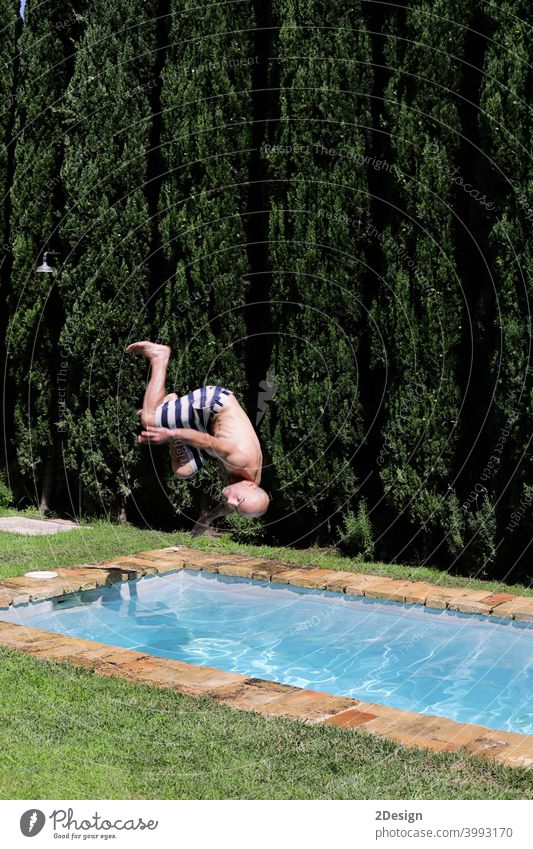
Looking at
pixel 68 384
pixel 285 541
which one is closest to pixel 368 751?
pixel 285 541

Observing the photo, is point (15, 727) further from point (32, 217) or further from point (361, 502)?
point (32, 217)

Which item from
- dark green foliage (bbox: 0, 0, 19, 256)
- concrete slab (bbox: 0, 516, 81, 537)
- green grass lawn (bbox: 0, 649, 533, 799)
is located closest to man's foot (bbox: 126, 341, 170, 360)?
green grass lawn (bbox: 0, 649, 533, 799)

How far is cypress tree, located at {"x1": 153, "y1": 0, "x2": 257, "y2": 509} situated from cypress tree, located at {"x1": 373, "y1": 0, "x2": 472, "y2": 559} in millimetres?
1960

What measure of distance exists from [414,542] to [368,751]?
6478mm

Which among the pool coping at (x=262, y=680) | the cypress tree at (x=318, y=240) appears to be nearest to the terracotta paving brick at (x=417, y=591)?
the pool coping at (x=262, y=680)

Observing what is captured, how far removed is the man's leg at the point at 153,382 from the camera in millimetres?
5518

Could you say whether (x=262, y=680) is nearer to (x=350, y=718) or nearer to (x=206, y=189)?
(x=350, y=718)

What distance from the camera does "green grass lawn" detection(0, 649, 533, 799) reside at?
471cm

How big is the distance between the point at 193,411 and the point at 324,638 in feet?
13.3

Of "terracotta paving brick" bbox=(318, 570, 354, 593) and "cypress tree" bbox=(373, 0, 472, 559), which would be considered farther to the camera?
"cypress tree" bbox=(373, 0, 472, 559)

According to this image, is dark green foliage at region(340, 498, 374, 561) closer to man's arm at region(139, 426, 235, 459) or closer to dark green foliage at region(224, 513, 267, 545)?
dark green foliage at region(224, 513, 267, 545)

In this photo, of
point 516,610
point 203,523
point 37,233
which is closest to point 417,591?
point 516,610

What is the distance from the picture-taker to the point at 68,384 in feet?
44.3

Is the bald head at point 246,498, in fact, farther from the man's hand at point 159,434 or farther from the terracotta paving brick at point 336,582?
the terracotta paving brick at point 336,582
